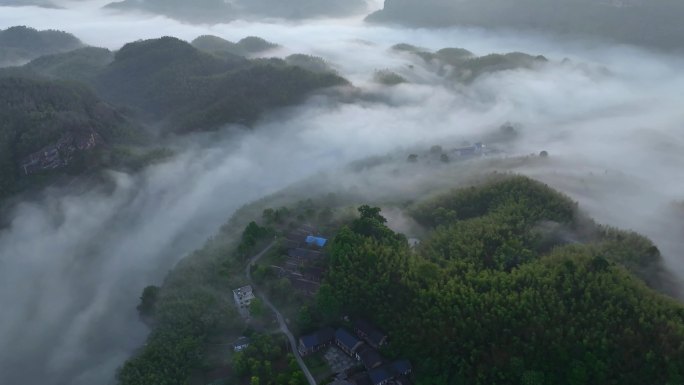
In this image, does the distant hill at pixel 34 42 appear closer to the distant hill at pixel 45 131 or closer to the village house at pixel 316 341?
the distant hill at pixel 45 131

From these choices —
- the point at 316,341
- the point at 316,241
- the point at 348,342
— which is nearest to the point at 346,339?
the point at 348,342

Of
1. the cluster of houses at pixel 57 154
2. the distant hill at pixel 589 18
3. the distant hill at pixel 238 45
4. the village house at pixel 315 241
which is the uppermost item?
the distant hill at pixel 589 18

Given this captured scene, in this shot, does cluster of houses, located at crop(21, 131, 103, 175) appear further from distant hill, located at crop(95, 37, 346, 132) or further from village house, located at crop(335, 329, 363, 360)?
village house, located at crop(335, 329, 363, 360)

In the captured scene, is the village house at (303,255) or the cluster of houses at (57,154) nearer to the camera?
the village house at (303,255)

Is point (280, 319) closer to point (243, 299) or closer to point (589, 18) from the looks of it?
point (243, 299)

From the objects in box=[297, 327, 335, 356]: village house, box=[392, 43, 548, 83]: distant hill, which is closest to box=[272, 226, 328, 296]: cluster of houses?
box=[297, 327, 335, 356]: village house

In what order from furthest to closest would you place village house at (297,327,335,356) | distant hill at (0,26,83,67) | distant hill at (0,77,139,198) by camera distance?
distant hill at (0,26,83,67) → distant hill at (0,77,139,198) → village house at (297,327,335,356)

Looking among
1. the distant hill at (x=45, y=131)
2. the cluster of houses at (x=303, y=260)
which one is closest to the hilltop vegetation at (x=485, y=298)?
the cluster of houses at (x=303, y=260)
